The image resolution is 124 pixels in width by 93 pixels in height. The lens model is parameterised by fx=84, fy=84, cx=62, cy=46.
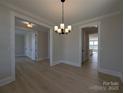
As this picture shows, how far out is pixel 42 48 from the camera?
25.7ft

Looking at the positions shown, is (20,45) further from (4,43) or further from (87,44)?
(4,43)

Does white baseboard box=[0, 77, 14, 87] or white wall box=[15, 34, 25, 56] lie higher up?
white wall box=[15, 34, 25, 56]

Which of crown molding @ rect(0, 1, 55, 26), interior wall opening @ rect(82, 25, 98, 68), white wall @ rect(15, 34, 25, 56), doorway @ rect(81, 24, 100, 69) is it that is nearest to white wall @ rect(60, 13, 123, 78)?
doorway @ rect(81, 24, 100, 69)

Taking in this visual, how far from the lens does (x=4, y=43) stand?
2928 mm

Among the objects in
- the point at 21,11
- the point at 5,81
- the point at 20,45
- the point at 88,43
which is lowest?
the point at 5,81

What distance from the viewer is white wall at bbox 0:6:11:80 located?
9.34ft

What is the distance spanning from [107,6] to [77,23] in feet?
7.45

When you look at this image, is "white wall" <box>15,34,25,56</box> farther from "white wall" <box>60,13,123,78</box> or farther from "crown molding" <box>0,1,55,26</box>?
"white wall" <box>60,13,123,78</box>

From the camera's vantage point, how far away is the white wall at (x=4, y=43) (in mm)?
2846

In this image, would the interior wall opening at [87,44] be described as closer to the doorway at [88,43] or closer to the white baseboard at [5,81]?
the doorway at [88,43]

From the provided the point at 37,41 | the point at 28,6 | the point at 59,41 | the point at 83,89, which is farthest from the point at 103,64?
the point at 37,41

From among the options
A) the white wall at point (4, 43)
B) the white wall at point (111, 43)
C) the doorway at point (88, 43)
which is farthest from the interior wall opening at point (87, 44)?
the white wall at point (4, 43)

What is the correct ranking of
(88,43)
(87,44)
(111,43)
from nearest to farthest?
(111,43) < (87,44) < (88,43)

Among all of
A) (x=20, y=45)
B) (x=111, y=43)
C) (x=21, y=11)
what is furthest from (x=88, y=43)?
(x=20, y=45)
